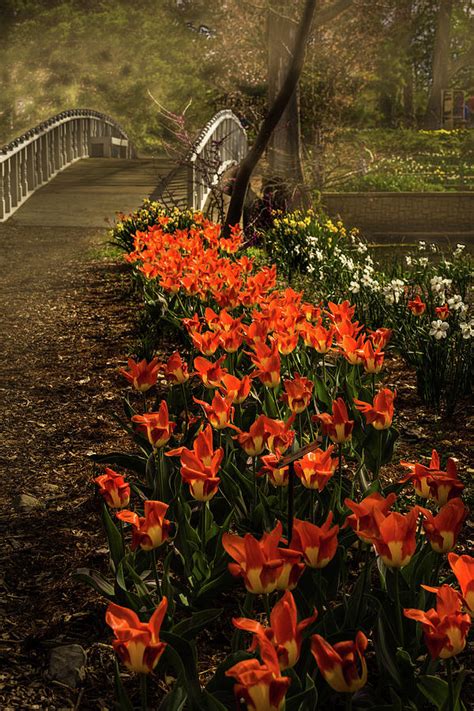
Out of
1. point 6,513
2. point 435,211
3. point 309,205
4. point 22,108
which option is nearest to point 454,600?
point 6,513

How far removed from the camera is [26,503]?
325 cm

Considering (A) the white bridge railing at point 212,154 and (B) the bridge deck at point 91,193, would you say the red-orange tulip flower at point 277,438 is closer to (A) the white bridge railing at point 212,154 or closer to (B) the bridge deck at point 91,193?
(A) the white bridge railing at point 212,154

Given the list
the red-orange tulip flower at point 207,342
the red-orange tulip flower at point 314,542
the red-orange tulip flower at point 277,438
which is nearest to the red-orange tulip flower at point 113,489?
the red-orange tulip flower at point 277,438

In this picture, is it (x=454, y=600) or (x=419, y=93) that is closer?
(x=454, y=600)

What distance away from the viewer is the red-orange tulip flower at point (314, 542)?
173 centimetres

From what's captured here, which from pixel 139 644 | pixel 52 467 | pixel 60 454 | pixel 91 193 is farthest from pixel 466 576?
pixel 91 193

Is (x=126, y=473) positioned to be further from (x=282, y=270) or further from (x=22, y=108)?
(x=22, y=108)

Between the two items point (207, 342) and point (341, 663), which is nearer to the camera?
point (341, 663)

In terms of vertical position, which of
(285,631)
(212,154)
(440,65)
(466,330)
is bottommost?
(466,330)

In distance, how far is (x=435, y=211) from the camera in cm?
2006

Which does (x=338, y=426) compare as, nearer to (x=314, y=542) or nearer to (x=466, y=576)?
(x=314, y=542)

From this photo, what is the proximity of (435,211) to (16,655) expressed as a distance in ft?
61.9

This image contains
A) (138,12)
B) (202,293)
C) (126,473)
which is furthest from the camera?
(138,12)

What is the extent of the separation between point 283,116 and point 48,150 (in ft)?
17.5
